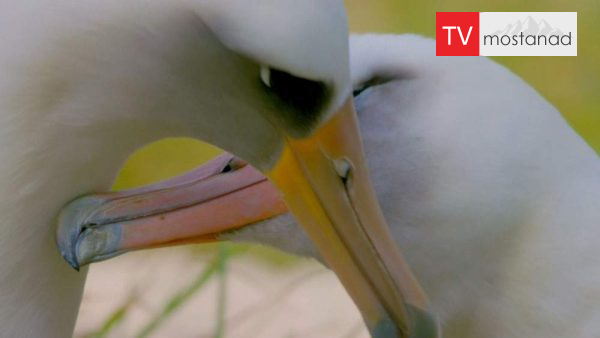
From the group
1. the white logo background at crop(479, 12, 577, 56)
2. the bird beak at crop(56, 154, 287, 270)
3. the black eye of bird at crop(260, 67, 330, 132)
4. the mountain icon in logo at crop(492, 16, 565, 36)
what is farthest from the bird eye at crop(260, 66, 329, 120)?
the mountain icon in logo at crop(492, 16, 565, 36)

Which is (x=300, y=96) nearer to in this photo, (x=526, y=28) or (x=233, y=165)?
(x=233, y=165)

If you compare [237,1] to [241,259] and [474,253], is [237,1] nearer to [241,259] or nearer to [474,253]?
[474,253]

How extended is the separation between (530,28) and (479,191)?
1.07 metres

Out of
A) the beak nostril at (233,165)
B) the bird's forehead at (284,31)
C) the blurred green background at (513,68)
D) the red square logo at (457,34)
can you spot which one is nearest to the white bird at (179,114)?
the bird's forehead at (284,31)

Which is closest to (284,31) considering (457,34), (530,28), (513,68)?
(457,34)

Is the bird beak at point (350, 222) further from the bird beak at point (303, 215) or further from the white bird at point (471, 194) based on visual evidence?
the white bird at point (471, 194)

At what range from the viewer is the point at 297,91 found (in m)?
0.78

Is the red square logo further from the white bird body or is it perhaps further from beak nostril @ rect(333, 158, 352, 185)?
beak nostril @ rect(333, 158, 352, 185)

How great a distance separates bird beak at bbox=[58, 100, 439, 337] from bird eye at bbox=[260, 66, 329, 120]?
22mm

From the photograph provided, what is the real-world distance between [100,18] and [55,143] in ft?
0.37

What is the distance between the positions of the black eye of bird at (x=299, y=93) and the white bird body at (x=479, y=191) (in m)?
0.19

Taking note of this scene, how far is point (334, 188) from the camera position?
85 centimetres

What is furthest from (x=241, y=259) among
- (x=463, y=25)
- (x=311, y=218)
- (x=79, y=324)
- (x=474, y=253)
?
(x=311, y=218)

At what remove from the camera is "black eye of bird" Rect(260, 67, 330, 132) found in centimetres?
77
